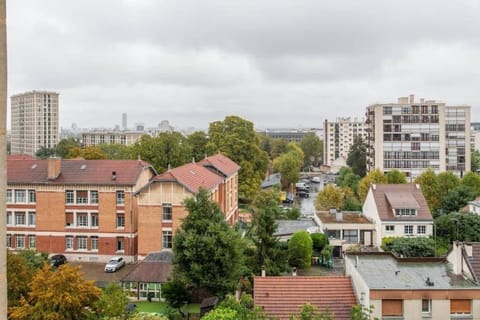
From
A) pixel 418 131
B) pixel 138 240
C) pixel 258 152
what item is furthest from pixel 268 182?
pixel 138 240

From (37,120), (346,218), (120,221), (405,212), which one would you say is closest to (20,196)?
(120,221)

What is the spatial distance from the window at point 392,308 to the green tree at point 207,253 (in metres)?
8.20

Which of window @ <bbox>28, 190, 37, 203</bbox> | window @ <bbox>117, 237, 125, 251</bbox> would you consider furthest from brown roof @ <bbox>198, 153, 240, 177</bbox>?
window @ <bbox>28, 190, 37, 203</bbox>

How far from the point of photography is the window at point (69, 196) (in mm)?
38812

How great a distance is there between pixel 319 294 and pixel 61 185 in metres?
23.8

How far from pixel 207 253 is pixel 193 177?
14.1 meters

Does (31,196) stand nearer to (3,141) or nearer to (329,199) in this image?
(329,199)

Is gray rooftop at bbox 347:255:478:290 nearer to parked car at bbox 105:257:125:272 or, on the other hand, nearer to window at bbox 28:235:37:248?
parked car at bbox 105:257:125:272

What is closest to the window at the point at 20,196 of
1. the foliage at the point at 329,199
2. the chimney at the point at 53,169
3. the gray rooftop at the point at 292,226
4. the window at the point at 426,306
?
the chimney at the point at 53,169

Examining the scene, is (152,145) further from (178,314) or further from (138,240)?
(178,314)

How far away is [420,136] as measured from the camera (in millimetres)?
74562

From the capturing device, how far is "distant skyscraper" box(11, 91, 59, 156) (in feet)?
554

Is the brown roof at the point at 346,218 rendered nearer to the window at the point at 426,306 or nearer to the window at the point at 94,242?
the window at the point at 94,242

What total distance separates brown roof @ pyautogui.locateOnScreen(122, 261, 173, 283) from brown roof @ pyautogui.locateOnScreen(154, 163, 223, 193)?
550cm
